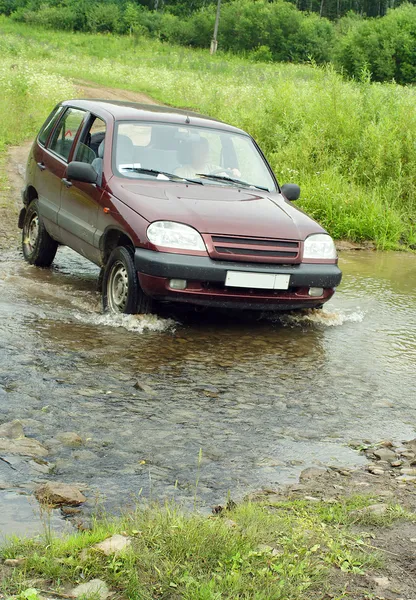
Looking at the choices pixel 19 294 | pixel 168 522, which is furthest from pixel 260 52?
pixel 168 522

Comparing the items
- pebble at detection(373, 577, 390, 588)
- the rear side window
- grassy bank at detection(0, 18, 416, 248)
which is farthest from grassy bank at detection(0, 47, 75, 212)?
pebble at detection(373, 577, 390, 588)

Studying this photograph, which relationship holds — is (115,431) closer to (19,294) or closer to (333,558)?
(333,558)

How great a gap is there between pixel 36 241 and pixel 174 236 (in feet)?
9.21

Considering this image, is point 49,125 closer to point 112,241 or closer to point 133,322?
point 112,241

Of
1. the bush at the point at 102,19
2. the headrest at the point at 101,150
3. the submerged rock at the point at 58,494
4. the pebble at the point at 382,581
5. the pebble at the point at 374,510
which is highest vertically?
the headrest at the point at 101,150

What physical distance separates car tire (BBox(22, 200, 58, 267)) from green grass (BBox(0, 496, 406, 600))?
18.5 ft

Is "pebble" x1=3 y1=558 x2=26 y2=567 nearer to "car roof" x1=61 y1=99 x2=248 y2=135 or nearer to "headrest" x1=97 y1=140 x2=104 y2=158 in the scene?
"headrest" x1=97 y1=140 x2=104 y2=158

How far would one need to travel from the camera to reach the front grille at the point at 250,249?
639 cm

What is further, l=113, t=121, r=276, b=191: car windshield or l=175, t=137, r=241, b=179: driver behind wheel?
l=175, t=137, r=241, b=179: driver behind wheel

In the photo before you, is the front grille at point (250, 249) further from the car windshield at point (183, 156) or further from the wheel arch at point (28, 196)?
the wheel arch at point (28, 196)

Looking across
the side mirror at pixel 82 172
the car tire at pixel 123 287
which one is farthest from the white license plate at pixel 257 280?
the side mirror at pixel 82 172

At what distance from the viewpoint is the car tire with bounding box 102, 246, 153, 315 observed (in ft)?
21.4

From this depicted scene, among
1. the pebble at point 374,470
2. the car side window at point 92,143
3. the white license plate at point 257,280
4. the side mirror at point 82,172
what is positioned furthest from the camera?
the car side window at point 92,143

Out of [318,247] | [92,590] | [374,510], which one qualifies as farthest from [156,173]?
[92,590]
